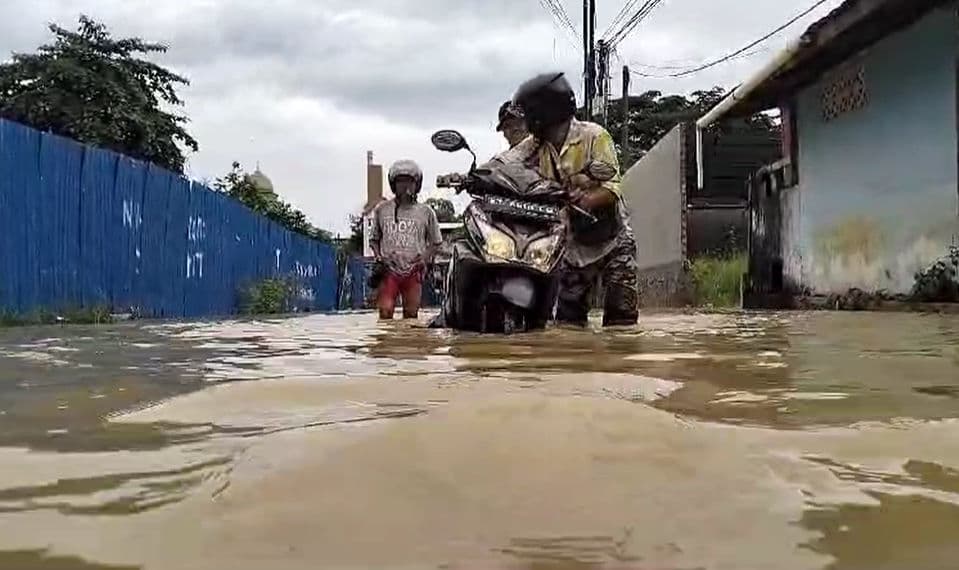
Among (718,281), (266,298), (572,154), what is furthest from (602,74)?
(572,154)

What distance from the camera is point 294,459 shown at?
1.59 metres

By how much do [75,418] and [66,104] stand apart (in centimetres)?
1926

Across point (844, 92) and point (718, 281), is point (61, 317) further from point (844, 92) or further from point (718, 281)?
point (718, 281)

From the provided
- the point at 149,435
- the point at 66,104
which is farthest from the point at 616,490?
the point at 66,104

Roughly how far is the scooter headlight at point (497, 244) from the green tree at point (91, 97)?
1565 cm

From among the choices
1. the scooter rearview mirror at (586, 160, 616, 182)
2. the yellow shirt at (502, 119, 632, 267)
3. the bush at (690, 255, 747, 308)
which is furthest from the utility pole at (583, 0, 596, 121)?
the scooter rearview mirror at (586, 160, 616, 182)

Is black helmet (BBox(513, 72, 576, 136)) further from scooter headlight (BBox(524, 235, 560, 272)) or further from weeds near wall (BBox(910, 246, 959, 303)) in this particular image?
weeds near wall (BBox(910, 246, 959, 303))

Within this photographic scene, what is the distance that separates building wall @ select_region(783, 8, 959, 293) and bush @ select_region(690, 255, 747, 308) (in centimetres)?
285

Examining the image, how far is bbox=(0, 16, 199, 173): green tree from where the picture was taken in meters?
19.7

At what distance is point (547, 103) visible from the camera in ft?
19.2

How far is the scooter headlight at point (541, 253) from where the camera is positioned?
17.2 feet

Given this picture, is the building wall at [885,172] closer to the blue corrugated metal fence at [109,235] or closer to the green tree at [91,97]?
the blue corrugated metal fence at [109,235]

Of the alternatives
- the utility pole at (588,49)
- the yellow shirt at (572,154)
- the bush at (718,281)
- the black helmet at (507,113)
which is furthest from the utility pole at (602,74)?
the yellow shirt at (572,154)

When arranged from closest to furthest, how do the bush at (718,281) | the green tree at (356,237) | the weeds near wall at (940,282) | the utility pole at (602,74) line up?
the weeds near wall at (940,282) < the bush at (718,281) < the utility pole at (602,74) < the green tree at (356,237)
